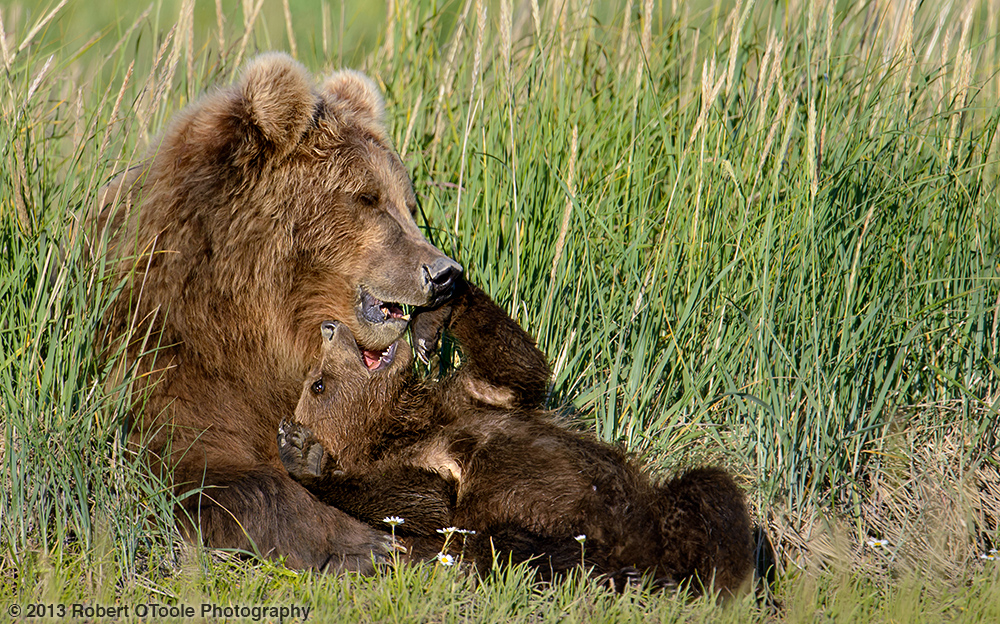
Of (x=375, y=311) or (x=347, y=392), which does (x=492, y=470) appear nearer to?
(x=347, y=392)

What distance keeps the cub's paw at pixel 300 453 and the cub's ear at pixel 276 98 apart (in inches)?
44.3

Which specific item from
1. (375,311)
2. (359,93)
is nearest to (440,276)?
(375,311)

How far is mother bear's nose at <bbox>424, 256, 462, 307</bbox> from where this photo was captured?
3785 millimetres

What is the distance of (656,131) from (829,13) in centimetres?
95

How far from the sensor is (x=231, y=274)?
12.5 ft

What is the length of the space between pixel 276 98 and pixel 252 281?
71cm

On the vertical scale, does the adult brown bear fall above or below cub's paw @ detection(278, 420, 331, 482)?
above

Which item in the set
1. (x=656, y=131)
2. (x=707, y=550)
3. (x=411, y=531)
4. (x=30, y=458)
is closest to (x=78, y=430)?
(x=30, y=458)

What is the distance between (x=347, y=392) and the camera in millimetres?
4074

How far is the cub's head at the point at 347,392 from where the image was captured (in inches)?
160

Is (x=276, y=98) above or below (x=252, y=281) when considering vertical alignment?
above

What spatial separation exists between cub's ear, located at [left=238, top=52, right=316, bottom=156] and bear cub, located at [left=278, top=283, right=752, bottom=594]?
80 centimetres

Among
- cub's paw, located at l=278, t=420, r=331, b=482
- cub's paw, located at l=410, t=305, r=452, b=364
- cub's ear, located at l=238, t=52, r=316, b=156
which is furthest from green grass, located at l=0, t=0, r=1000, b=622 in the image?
cub's paw, located at l=410, t=305, r=452, b=364

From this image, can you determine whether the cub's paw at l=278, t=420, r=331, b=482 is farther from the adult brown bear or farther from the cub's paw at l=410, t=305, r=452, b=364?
the cub's paw at l=410, t=305, r=452, b=364
